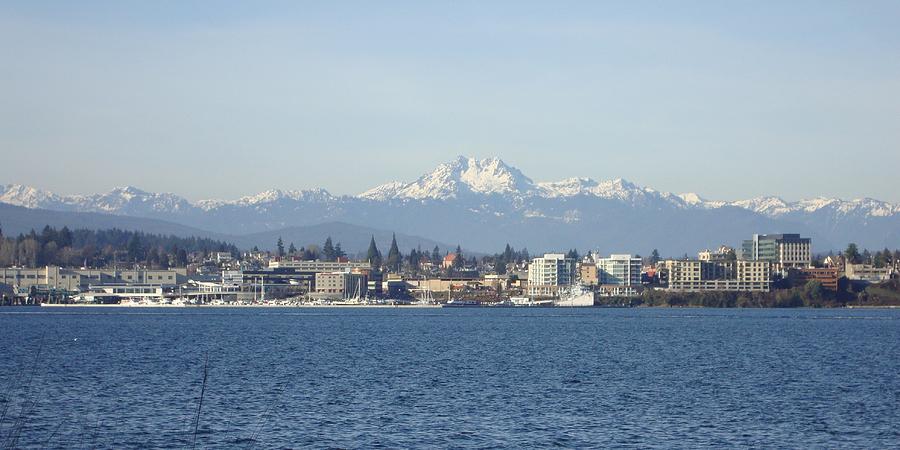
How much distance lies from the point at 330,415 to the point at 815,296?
156731mm

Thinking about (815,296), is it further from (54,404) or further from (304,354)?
(54,404)

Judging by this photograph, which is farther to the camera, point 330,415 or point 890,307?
point 890,307

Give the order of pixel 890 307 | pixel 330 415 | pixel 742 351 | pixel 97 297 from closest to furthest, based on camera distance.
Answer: pixel 330 415, pixel 742 351, pixel 890 307, pixel 97 297

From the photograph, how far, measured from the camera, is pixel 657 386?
4891 centimetres

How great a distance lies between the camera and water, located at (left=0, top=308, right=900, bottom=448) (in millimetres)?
35531

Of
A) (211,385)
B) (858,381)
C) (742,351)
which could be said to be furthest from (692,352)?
(211,385)

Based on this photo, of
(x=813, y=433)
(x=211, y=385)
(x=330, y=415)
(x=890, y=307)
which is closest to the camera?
(x=813, y=433)

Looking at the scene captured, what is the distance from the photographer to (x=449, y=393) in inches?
1795

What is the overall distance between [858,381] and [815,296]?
139 metres

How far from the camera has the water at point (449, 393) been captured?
35531 millimetres

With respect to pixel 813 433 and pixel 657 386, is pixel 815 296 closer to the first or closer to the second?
pixel 657 386

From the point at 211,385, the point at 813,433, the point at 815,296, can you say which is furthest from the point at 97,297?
the point at 813,433

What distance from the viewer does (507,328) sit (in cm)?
10338

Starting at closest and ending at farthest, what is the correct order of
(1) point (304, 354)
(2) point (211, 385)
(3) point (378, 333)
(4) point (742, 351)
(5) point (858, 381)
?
1. (2) point (211, 385)
2. (5) point (858, 381)
3. (1) point (304, 354)
4. (4) point (742, 351)
5. (3) point (378, 333)
